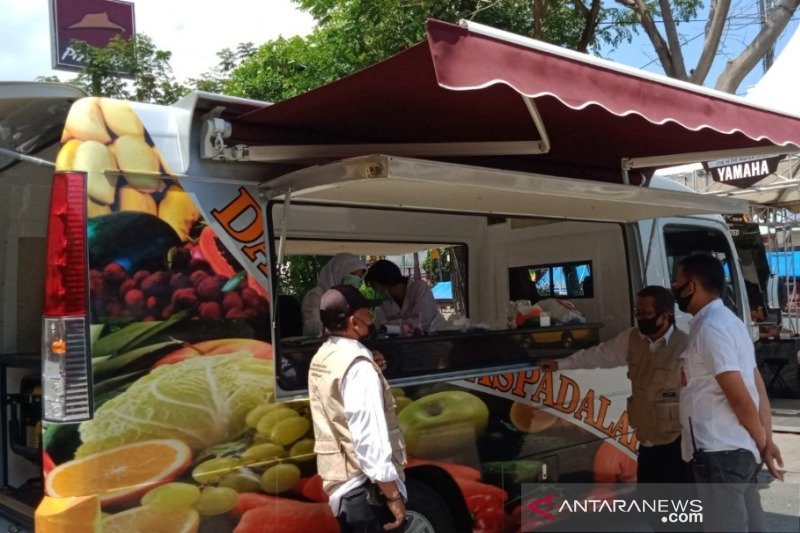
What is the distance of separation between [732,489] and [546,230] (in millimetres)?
3119

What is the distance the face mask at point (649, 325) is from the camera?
413 centimetres

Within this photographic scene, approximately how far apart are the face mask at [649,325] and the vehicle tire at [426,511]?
4.71ft

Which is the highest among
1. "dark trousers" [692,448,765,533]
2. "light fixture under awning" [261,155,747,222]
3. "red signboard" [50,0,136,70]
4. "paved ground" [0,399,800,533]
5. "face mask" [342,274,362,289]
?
"red signboard" [50,0,136,70]

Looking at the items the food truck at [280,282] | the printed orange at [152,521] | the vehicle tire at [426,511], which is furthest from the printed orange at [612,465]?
the printed orange at [152,521]

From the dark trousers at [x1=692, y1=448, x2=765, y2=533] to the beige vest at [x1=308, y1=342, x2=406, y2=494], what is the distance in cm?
120

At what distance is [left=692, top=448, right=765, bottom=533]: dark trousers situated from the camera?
9.43 feet

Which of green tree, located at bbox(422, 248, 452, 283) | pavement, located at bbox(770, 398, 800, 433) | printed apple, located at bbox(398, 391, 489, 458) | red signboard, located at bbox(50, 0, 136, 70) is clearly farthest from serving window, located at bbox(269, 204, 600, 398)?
red signboard, located at bbox(50, 0, 136, 70)

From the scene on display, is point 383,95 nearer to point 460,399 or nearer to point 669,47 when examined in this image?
point 460,399

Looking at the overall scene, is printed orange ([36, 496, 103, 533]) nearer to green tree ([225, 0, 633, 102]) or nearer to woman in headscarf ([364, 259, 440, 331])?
woman in headscarf ([364, 259, 440, 331])

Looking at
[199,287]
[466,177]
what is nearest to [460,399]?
[466,177]

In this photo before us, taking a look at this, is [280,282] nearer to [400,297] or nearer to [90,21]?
[400,297]

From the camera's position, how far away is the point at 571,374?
464 centimetres

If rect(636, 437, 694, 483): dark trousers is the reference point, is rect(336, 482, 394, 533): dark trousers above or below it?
above

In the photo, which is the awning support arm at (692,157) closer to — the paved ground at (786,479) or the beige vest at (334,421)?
the paved ground at (786,479)
